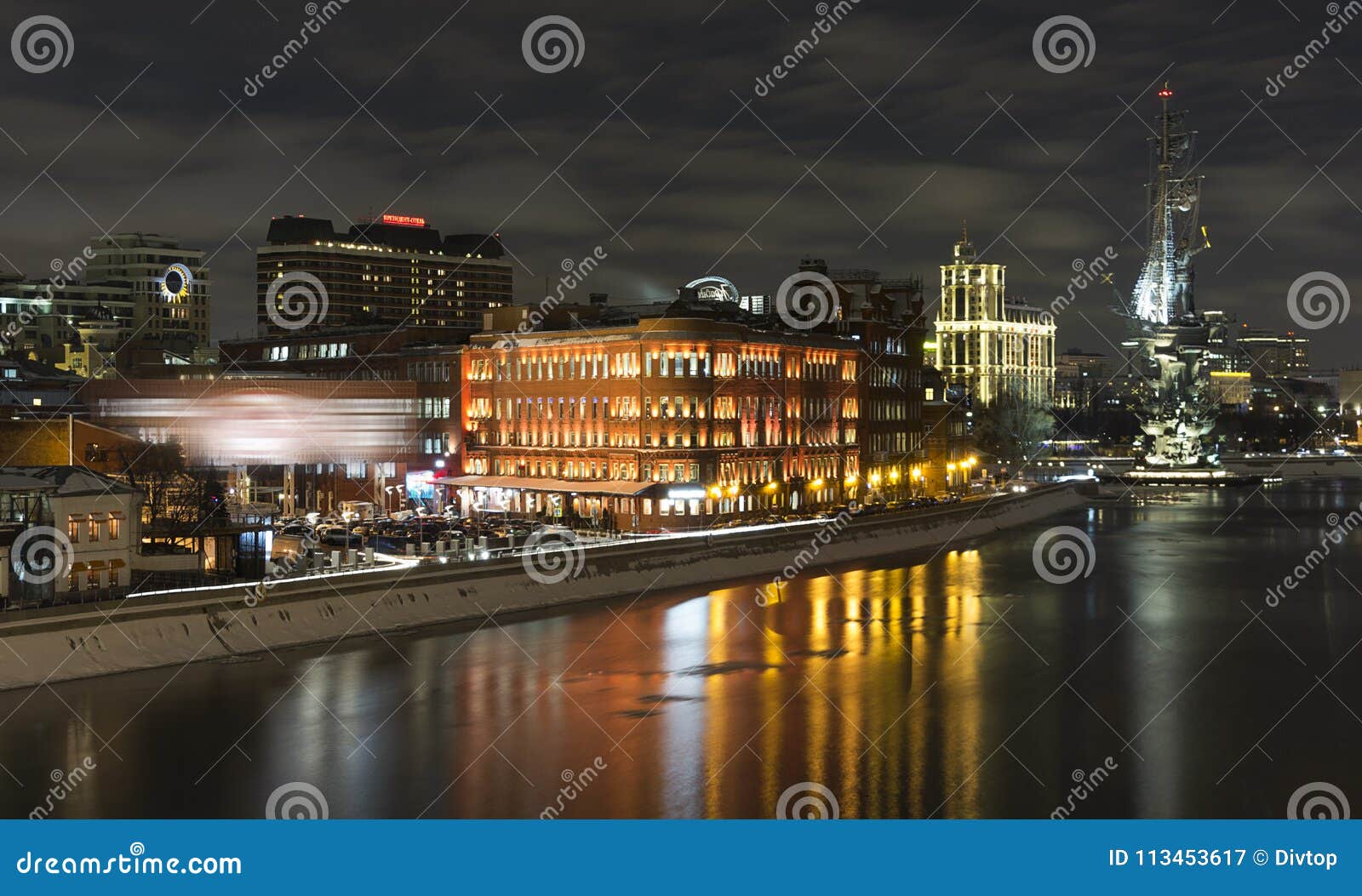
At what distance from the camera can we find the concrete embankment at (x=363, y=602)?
2400 centimetres

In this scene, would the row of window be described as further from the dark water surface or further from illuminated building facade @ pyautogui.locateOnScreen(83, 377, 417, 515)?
illuminated building facade @ pyautogui.locateOnScreen(83, 377, 417, 515)

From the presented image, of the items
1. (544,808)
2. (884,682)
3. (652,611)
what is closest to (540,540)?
(652,611)

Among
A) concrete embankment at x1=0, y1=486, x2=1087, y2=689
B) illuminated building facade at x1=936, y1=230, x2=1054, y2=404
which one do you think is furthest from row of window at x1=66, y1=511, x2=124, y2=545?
illuminated building facade at x1=936, y1=230, x2=1054, y2=404

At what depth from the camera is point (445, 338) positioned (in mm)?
58281

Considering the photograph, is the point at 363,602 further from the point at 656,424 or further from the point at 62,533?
the point at 656,424

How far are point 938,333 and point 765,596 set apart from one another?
342 ft

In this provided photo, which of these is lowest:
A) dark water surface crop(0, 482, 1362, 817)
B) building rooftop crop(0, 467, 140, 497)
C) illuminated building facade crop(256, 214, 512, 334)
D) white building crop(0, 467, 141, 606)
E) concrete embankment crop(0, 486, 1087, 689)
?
dark water surface crop(0, 482, 1362, 817)

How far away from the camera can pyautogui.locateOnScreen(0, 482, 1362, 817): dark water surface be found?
18.3 meters

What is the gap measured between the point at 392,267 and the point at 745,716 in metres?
115

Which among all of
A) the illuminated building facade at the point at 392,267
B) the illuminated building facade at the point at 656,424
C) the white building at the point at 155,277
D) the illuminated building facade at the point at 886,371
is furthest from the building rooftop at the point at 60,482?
the illuminated building facade at the point at 392,267

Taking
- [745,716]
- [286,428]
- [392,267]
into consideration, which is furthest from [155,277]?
[745,716]

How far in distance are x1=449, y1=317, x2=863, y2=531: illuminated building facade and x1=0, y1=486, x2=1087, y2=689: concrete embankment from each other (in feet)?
17.6

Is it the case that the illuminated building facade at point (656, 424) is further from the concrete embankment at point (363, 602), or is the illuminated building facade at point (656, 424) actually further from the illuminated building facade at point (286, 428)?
the concrete embankment at point (363, 602)

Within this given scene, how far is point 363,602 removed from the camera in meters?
29.0
